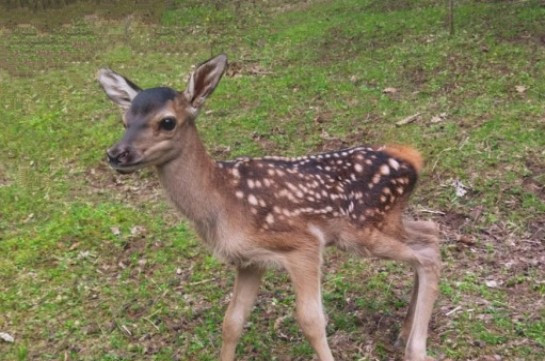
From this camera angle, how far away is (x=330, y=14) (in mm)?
16172

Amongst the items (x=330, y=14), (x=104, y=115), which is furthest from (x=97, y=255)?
(x=330, y=14)

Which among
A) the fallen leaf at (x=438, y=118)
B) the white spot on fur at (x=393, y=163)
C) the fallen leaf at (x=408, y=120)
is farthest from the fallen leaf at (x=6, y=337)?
the fallen leaf at (x=438, y=118)

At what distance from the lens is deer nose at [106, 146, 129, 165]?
4438mm

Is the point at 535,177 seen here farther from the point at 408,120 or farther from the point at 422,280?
the point at 422,280

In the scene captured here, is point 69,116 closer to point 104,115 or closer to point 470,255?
point 104,115

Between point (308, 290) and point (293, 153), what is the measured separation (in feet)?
13.7

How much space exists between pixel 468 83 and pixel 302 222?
19.3ft

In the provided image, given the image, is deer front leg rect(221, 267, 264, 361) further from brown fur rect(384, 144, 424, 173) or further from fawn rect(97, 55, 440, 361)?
brown fur rect(384, 144, 424, 173)

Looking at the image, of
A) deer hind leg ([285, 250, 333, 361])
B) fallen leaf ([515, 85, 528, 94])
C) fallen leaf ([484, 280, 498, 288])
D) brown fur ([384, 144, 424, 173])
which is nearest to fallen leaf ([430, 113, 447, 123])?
fallen leaf ([515, 85, 528, 94])

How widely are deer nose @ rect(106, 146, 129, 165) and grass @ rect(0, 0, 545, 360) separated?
1908mm

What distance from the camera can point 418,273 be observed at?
536 centimetres

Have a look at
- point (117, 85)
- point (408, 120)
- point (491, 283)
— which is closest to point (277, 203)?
point (117, 85)

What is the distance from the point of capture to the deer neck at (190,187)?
479cm

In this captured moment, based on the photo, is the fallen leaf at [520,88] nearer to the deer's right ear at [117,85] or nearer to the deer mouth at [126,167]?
the deer's right ear at [117,85]
